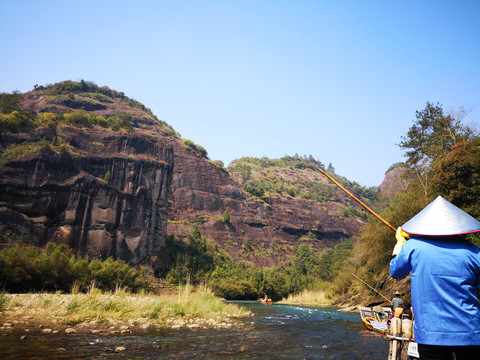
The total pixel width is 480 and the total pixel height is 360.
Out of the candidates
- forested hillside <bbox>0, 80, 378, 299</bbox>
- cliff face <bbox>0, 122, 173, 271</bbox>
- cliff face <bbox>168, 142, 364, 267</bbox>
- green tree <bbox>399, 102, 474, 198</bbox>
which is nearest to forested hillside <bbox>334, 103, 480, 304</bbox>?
green tree <bbox>399, 102, 474, 198</bbox>

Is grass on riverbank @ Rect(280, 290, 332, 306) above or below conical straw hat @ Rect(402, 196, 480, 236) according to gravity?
below

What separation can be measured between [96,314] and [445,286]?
13.2m

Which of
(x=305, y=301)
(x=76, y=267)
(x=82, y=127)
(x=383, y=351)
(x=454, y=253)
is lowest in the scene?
(x=305, y=301)

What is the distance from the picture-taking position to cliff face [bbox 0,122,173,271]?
160ft

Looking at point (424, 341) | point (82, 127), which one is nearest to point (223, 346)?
point (424, 341)

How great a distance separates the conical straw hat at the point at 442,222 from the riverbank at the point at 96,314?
10406mm

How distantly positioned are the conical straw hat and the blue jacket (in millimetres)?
119

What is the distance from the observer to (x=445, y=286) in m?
2.93

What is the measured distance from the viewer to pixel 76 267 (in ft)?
87.5

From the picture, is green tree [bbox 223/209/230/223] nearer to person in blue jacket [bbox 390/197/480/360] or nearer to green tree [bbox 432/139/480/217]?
green tree [bbox 432/139/480/217]

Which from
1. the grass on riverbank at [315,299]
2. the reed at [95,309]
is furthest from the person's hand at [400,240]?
the grass on riverbank at [315,299]

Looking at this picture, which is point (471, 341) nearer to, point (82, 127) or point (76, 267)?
point (76, 267)

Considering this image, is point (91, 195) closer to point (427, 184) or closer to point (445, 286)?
point (427, 184)

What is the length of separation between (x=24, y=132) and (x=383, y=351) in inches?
2545
